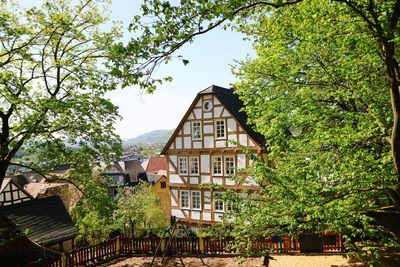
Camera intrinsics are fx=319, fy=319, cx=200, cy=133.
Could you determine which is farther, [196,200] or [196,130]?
[196,200]

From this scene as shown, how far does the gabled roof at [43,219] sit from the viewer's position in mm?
20547

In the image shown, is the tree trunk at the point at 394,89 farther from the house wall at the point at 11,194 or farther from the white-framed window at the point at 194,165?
the house wall at the point at 11,194

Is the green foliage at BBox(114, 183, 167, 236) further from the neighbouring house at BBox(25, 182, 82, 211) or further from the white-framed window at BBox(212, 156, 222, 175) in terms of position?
the neighbouring house at BBox(25, 182, 82, 211)

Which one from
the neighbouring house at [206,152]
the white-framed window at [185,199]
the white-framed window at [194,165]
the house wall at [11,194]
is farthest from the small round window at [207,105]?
the house wall at [11,194]

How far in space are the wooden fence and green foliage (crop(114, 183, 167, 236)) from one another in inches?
247

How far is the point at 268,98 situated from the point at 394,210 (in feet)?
16.8

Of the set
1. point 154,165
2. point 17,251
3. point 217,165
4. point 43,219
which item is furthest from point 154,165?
point 17,251

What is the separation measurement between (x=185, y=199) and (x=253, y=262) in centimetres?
1252

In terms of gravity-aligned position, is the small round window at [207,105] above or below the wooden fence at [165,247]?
above

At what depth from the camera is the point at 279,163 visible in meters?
10.5

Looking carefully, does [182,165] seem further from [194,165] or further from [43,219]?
[43,219]

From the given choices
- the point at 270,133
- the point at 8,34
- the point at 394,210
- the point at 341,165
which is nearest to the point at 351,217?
the point at 341,165

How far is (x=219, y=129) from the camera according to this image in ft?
77.5

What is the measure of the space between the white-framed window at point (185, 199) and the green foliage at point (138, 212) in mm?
2383
